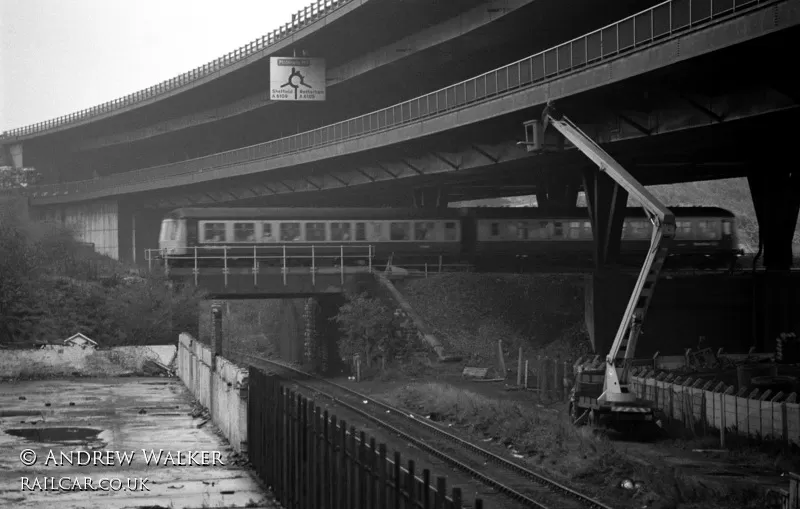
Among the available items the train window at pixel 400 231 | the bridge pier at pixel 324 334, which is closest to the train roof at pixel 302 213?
the train window at pixel 400 231

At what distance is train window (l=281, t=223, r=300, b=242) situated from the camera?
50.6m

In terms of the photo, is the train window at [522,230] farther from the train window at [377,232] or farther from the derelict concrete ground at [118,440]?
the derelict concrete ground at [118,440]

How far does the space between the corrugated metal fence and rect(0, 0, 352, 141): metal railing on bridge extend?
3582 centimetres

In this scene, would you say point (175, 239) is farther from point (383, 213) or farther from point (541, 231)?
point (541, 231)

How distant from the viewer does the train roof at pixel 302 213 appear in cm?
5028

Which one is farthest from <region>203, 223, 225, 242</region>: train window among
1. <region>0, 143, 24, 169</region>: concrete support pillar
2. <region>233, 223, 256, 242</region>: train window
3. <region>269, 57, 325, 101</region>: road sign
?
<region>0, 143, 24, 169</region>: concrete support pillar

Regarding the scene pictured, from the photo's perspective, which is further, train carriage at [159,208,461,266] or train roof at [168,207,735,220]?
train roof at [168,207,735,220]

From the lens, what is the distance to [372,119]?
51812 mm

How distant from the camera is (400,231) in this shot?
172ft

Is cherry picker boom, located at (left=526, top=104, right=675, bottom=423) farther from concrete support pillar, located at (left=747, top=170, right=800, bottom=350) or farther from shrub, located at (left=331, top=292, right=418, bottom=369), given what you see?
concrete support pillar, located at (left=747, top=170, right=800, bottom=350)

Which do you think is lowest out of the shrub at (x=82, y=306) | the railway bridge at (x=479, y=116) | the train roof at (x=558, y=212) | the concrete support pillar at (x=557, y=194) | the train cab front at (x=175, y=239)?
the shrub at (x=82, y=306)

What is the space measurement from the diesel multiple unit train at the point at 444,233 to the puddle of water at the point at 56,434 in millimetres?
25347

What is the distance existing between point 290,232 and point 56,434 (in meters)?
28.8

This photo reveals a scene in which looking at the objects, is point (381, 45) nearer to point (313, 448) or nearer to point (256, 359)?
point (256, 359)
